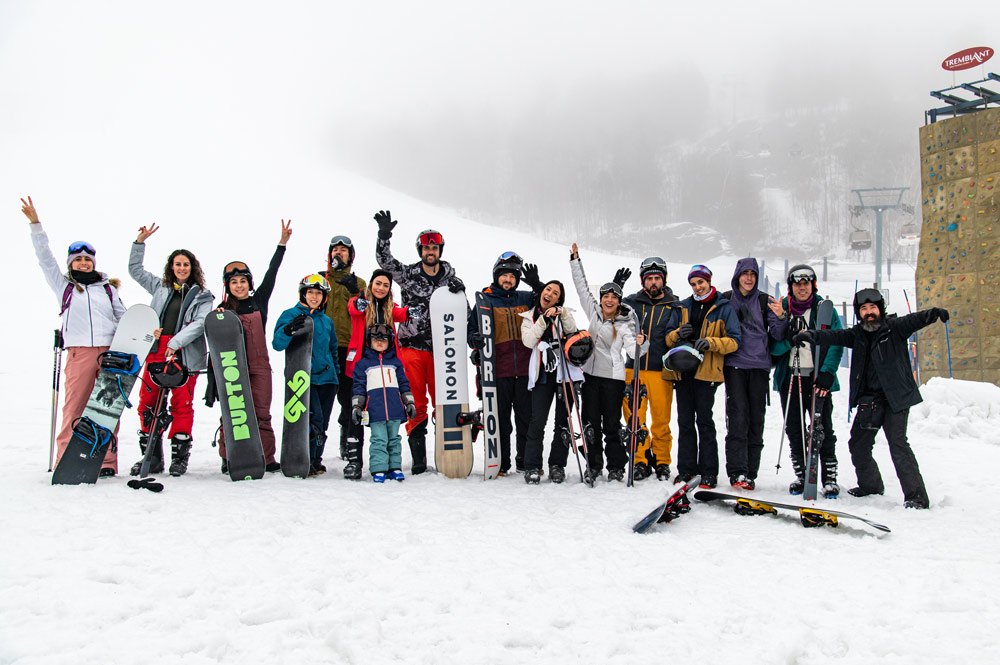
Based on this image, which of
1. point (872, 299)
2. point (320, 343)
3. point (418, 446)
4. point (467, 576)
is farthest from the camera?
point (418, 446)

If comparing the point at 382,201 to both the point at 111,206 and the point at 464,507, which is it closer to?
the point at 111,206

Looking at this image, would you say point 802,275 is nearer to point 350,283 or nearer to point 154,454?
point 350,283

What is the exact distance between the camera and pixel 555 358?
5141mm

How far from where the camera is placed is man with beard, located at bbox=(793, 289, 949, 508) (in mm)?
4434

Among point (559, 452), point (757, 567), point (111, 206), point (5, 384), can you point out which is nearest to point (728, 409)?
point (559, 452)

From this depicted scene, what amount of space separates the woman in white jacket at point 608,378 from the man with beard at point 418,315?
1.35m

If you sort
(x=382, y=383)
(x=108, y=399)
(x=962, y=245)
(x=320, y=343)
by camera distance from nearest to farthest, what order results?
(x=108, y=399)
(x=382, y=383)
(x=320, y=343)
(x=962, y=245)

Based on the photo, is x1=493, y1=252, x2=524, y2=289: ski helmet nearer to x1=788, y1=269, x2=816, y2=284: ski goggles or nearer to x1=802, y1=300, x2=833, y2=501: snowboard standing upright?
x1=788, y1=269, x2=816, y2=284: ski goggles

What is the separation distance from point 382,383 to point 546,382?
57.0 inches

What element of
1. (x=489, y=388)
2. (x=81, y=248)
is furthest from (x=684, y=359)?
(x=81, y=248)

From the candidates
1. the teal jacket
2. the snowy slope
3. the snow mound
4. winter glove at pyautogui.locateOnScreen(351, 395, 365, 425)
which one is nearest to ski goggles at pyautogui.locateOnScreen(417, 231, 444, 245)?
winter glove at pyautogui.locateOnScreen(351, 395, 365, 425)

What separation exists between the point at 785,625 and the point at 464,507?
2234 millimetres

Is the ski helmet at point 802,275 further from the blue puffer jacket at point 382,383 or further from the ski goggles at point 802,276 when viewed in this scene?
the blue puffer jacket at point 382,383

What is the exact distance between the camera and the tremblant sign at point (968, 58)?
14.4 metres
